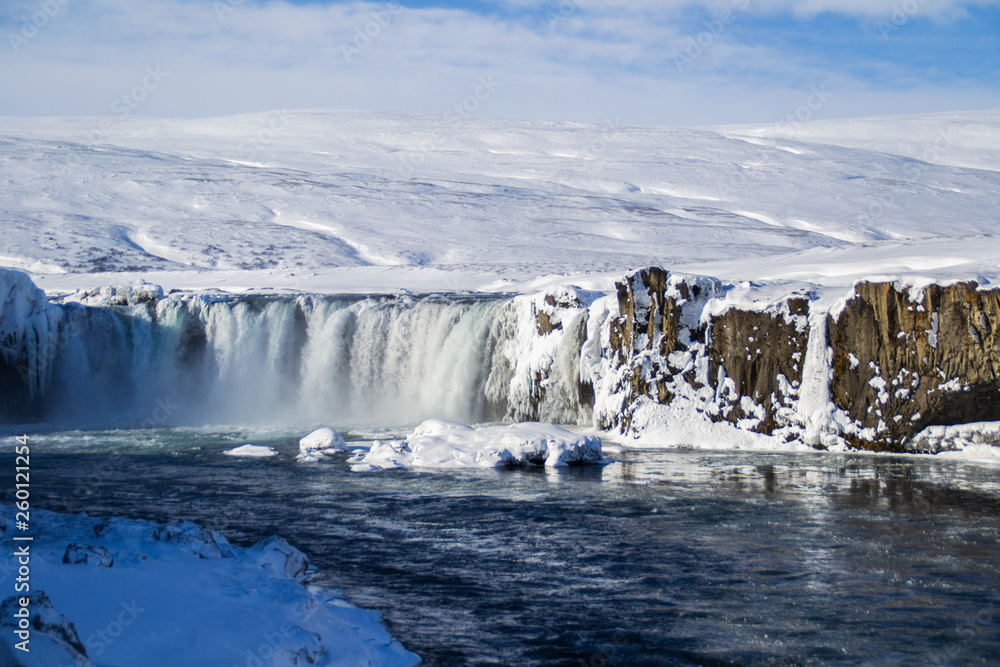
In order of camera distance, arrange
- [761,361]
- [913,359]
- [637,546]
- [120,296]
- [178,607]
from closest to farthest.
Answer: [178,607] → [637,546] → [913,359] → [761,361] → [120,296]

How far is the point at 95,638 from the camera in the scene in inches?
230

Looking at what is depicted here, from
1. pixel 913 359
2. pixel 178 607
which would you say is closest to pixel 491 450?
pixel 913 359

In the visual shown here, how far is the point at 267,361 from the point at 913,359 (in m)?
17.1

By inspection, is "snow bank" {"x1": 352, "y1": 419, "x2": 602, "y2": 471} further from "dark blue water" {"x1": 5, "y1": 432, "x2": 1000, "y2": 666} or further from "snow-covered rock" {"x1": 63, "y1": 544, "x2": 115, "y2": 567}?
"snow-covered rock" {"x1": 63, "y1": 544, "x2": 115, "y2": 567}

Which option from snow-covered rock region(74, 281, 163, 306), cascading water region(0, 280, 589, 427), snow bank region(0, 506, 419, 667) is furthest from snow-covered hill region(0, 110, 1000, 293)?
snow bank region(0, 506, 419, 667)

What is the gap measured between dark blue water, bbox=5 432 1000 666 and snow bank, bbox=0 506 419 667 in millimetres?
667

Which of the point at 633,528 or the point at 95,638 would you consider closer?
the point at 95,638

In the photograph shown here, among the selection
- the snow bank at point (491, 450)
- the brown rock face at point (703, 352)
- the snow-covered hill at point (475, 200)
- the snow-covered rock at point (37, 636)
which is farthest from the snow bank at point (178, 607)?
the snow-covered hill at point (475, 200)

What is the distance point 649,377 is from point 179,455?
963 centimetres

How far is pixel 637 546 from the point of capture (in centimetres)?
1028

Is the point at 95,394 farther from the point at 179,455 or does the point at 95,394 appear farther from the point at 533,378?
the point at 533,378

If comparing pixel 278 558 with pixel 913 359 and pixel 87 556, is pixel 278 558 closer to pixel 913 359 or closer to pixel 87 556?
pixel 87 556

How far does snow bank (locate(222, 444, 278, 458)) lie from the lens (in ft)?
58.2

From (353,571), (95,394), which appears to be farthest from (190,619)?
(95,394)
